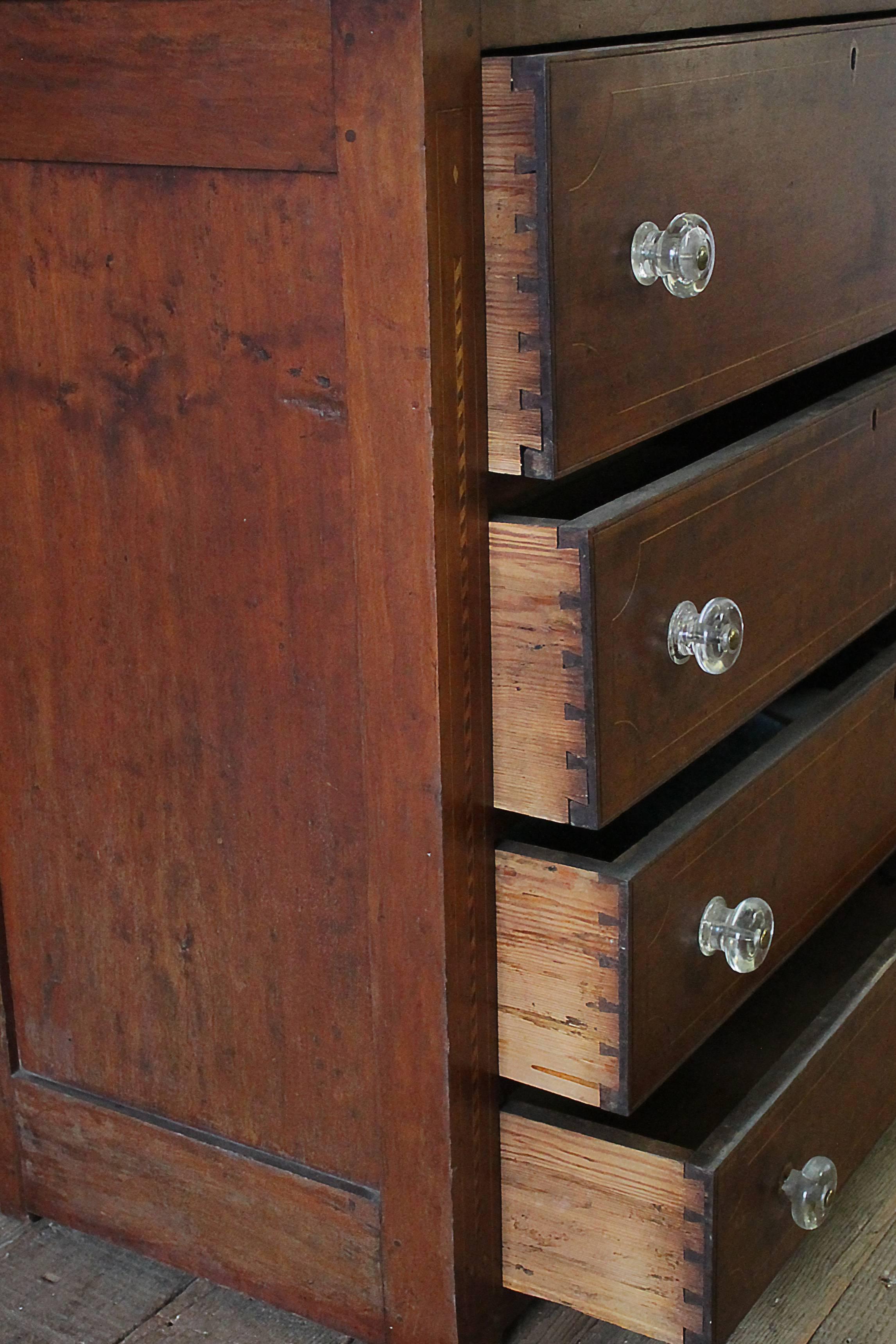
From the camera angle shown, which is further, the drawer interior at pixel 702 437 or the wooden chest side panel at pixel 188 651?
the drawer interior at pixel 702 437

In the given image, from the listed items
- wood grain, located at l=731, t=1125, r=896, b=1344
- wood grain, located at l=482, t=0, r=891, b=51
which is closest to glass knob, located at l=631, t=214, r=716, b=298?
wood grain, located at l=482, t=0, r=891, b=51

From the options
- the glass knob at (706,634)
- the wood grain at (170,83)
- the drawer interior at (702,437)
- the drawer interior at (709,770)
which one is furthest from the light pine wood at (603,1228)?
the wood grain at (170,83)

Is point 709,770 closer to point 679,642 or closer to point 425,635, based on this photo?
point 679,642

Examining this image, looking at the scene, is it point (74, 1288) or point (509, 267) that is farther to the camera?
point (74, 1288)

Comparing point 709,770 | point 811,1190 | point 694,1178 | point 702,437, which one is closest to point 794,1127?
point 811,1190

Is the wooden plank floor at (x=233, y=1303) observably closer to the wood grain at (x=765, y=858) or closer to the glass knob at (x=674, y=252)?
the wood grain at (x=765, y=858)

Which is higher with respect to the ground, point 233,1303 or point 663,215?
point 663,215

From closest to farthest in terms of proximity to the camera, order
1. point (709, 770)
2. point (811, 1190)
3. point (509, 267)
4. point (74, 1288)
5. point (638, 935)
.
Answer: point (509, 267) < point (638, 935) < point (811, 1190) < point (74, 1288) < point (709, 770)

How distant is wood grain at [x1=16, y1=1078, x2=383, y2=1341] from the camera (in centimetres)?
117

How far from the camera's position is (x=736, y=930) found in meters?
1.12

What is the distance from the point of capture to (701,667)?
42.4 inches

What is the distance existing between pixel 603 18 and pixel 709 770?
26.0 inches

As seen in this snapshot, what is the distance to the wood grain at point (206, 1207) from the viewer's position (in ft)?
3.85

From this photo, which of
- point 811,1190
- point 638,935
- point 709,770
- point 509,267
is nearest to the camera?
point 509,267
